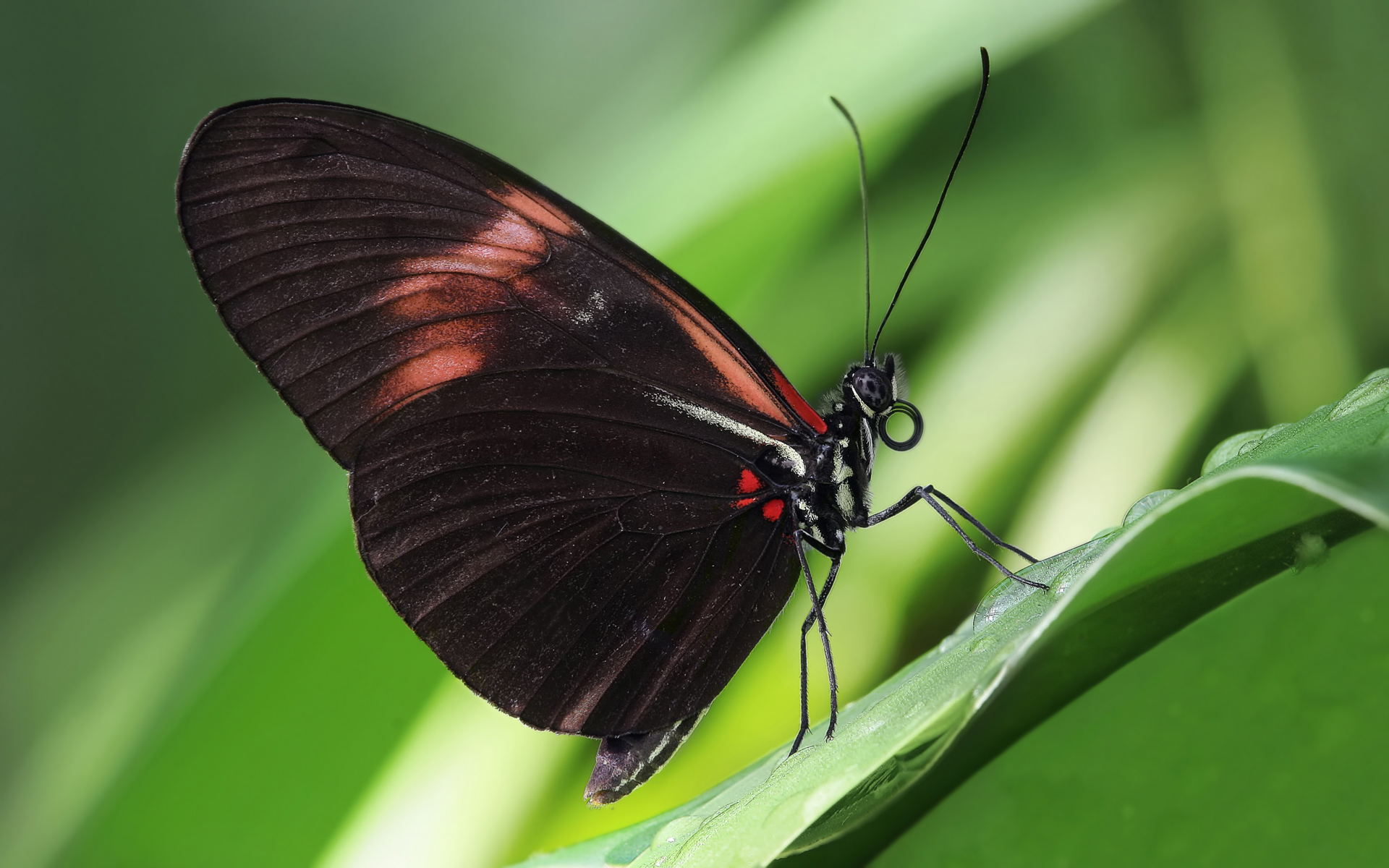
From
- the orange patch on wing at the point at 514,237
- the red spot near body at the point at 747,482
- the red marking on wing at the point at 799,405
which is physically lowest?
the red spot near body at the point at 747,482

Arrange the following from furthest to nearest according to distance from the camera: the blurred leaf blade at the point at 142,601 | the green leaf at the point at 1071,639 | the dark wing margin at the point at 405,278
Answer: the blurred leaf blade at the point at 142,601, the dark wing margin at the point at 405,278, the green leaf at the point at 1071,639

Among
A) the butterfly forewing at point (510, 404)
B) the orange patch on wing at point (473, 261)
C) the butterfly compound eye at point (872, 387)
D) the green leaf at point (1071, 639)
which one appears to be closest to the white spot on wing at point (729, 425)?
the butterfly forewing at point (510, 404)

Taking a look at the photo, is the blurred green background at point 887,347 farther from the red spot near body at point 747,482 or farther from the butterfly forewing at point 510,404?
the red spot near body at point 747,482

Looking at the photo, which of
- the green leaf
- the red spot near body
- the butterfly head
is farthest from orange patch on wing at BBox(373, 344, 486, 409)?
the green leaf

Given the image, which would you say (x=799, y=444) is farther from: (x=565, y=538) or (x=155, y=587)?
(x=155, y=587)

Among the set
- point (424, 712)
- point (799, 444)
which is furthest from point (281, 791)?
point (799, 444)

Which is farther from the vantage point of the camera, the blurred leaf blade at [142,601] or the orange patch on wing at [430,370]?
the blurred leaf blade at [142,601]

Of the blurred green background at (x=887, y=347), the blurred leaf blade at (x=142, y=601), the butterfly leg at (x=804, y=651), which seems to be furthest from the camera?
the blurred leaf blade at (x=142, y=601)

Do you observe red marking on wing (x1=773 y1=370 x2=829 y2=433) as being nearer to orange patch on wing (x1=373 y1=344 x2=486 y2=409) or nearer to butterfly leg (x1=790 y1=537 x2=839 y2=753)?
butterfly leg (x1=790 y1=537 x2=839 y2=753)

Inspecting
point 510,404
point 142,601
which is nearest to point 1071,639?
point 510,404

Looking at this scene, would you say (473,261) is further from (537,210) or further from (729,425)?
(729,425)
